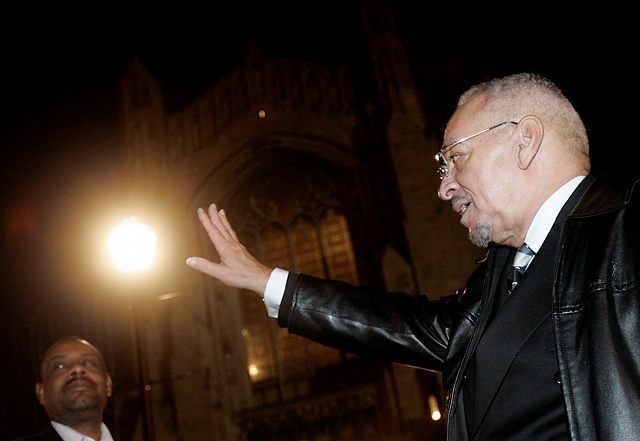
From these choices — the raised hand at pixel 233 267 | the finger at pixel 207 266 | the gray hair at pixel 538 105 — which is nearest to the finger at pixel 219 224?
the raised hand at pixel 233 267

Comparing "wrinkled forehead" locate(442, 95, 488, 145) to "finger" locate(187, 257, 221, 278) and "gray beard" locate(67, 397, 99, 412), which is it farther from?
"gray beard" locate(67, 397, 99, 412)

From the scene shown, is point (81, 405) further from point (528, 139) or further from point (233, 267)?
point (528, 139)

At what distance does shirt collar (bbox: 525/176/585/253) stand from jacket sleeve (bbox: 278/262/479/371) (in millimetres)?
432

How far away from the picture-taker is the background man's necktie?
1.76 metres

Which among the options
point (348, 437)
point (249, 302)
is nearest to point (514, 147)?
point (348, 437)

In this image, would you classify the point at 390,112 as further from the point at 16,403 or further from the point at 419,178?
the point at 16,403

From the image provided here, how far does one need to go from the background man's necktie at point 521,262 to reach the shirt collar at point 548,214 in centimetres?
5

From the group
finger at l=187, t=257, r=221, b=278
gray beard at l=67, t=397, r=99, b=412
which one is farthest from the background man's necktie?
gray beard at l=67, t=397, r=99, b=412

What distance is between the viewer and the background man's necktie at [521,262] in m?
1.76

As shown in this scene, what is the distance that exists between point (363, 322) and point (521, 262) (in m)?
0.61

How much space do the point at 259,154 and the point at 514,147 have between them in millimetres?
10102

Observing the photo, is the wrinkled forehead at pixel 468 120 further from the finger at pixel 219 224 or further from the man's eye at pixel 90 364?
the man's eye at pixel 90 364

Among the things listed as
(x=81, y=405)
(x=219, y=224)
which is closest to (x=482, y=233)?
(x=219, y=224)

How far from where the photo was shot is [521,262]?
1768 mm
